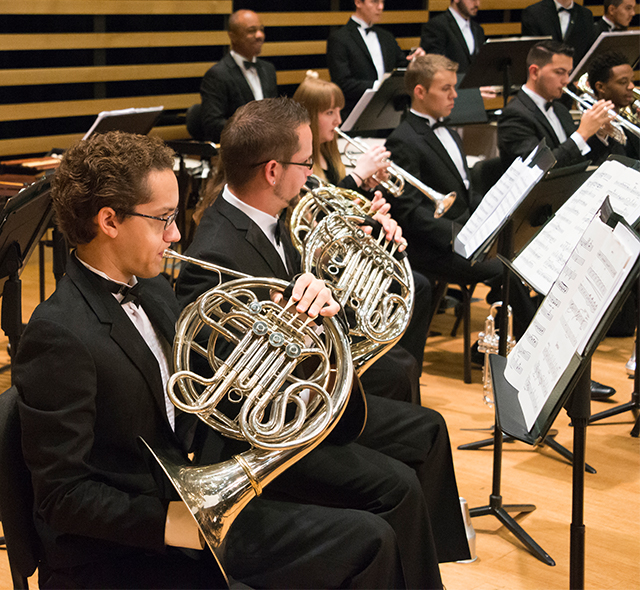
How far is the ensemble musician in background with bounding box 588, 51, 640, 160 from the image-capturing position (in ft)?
15.4

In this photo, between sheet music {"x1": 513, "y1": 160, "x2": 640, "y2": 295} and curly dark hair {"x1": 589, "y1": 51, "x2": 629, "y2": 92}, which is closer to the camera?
sheet music {"x1": 513, "y1": 160, "x2": 640, "y2": 295}

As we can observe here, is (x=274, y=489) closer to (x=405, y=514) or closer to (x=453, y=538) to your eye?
(x=405, y=514)

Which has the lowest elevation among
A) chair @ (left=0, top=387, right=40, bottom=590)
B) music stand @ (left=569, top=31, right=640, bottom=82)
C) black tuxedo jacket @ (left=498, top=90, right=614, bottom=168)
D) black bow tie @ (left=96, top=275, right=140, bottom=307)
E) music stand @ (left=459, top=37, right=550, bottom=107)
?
chair @ (left=0, top=387, right=40, bottom=590)

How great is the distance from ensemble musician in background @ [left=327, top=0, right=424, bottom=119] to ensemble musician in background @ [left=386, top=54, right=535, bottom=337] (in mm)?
2103

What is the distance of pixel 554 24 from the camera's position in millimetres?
7246

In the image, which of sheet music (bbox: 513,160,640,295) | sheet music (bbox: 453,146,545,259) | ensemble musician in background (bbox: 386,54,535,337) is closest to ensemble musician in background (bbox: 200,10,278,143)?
ensemble musician in background (bbox: 386,54,535,337)

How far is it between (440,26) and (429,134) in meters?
3.31

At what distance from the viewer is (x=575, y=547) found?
5.11 feet

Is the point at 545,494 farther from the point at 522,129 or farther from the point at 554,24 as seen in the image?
the point at 554,24

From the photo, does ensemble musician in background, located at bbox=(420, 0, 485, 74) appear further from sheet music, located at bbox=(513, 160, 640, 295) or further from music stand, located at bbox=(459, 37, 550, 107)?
sheet music, located at bbox=(513, 160, 640, 295)

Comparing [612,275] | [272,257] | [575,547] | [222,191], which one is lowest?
[575,547]

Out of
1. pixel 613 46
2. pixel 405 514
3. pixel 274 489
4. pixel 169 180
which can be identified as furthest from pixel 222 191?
pixel 613 46

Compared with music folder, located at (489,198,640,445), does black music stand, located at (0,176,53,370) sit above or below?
below

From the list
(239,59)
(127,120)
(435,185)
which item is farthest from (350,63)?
(127,120)
